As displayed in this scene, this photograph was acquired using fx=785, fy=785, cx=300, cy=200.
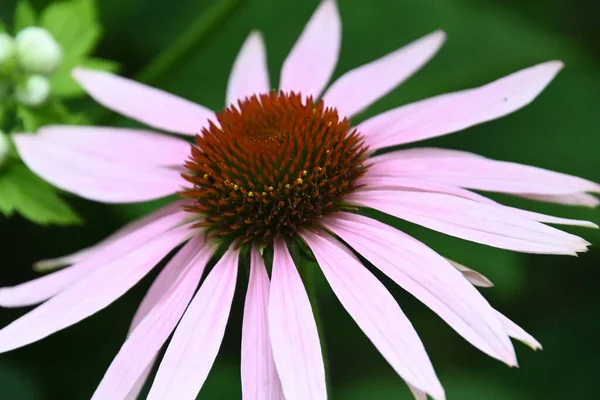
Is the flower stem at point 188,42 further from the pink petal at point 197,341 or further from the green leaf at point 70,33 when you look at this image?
the pink petal at point 197,341

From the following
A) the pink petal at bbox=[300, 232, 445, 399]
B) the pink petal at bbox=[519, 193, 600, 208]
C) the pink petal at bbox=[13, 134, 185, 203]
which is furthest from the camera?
the pink petal at bbox=[13, 134, 185, 203]

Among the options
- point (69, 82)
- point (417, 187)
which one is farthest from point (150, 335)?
point (69, 82)

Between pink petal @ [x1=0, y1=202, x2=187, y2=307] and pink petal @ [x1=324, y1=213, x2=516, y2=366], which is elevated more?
pink petal @ [x1=0, y1=202, x2=187, y2=307]

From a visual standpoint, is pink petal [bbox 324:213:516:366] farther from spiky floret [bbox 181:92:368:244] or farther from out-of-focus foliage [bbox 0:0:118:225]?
out-of-focus foliage [bbox 0:0:118:225]

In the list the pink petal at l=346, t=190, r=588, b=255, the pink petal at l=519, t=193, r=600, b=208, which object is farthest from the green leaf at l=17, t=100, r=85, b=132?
the pink petal at l=519, t=193, r=600, b=208

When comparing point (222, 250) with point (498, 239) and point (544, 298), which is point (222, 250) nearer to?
point (498, 239)

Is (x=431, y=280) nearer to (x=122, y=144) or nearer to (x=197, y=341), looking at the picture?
(x=197, y=341)

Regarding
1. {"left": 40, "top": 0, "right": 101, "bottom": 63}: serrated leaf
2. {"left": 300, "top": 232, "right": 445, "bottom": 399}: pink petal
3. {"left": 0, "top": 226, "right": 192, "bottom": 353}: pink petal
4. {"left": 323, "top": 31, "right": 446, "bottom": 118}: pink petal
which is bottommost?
{"left": 300, "top": 232, "right": 445, "bottom": 399}: pink petal
